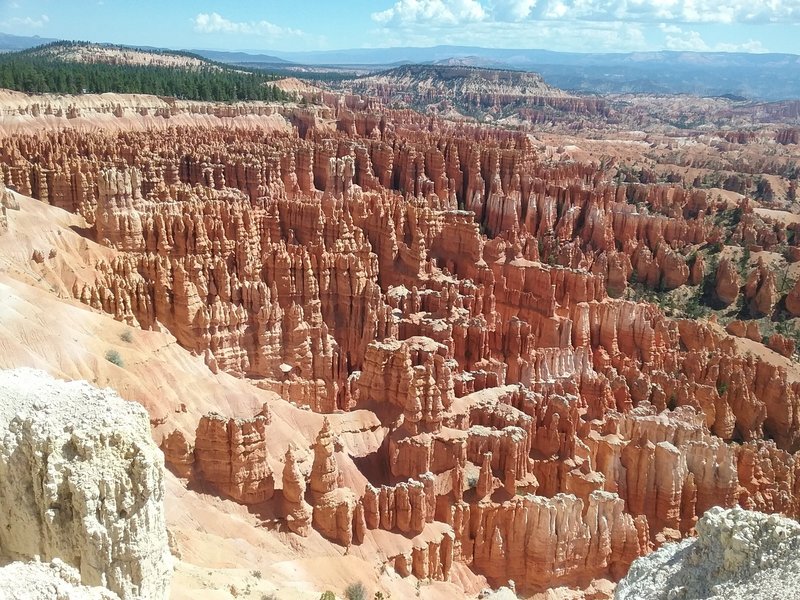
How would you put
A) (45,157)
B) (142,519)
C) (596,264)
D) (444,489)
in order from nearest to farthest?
(142,519), (444,489), (45,157), (596,264)

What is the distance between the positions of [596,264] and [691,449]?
2805cm

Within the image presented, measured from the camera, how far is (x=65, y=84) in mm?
83188

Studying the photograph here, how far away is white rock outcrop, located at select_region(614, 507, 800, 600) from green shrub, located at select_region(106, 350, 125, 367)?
15012 millimetres

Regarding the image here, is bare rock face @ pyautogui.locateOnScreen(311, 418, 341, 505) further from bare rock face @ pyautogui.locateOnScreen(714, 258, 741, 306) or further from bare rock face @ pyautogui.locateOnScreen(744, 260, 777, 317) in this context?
bare rock face @ pyautogui.locateOnScreen(714, 258, 741, 306)

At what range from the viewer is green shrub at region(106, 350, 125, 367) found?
2008 cm

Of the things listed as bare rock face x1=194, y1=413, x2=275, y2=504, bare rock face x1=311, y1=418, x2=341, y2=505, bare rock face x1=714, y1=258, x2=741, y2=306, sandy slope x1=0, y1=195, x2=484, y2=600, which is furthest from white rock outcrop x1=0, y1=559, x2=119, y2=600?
bare rock face x1=714, y1=258, x2=741, y2=306

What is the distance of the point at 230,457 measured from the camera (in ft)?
60.1

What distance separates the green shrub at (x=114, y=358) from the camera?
20.1 meters

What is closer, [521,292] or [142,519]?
[142,519]

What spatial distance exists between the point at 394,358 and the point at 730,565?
55.9 ft

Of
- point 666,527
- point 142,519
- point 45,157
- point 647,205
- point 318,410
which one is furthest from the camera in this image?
point 647,205

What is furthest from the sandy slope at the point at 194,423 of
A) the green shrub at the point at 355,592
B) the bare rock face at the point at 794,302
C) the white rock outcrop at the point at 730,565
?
the bare rock face at the point at 794,302

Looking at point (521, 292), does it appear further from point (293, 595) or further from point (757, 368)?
point (293, 595)

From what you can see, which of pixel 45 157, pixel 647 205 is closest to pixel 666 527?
pixel 45 157
